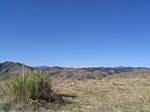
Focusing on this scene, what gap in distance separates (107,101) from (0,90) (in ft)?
12.4

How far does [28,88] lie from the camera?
41.8 ft

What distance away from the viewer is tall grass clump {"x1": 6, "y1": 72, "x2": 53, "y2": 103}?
1259 centimetres

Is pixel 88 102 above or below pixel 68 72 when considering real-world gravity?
below

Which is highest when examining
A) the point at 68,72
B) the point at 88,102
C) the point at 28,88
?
the point at 68,72

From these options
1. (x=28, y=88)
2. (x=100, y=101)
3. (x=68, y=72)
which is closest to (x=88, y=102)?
(x=100, y=101)

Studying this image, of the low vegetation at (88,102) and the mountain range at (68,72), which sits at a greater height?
the mountain range at (68,72)

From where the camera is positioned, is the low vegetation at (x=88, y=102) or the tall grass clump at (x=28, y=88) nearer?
the low vegetation at (x=88, y=102)

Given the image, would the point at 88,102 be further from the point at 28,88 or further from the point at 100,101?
the point at 28,88

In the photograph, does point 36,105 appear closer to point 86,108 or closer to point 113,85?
point 86,108

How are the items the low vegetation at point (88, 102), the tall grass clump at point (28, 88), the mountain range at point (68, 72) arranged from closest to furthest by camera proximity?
the low vegetation at point (88, 102)
the tall grass clump at point (28, 88)
the mountain range at point (68, 72)

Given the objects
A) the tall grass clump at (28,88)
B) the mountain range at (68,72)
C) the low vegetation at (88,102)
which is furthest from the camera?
the mountain range at (68,72)

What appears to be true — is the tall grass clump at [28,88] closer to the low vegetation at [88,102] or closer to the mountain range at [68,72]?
the low vegetation at [88,102]

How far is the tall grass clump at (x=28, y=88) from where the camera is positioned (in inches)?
496

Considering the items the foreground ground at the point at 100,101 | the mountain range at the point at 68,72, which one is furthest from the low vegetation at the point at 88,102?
the mountain range at the point at 68,72
